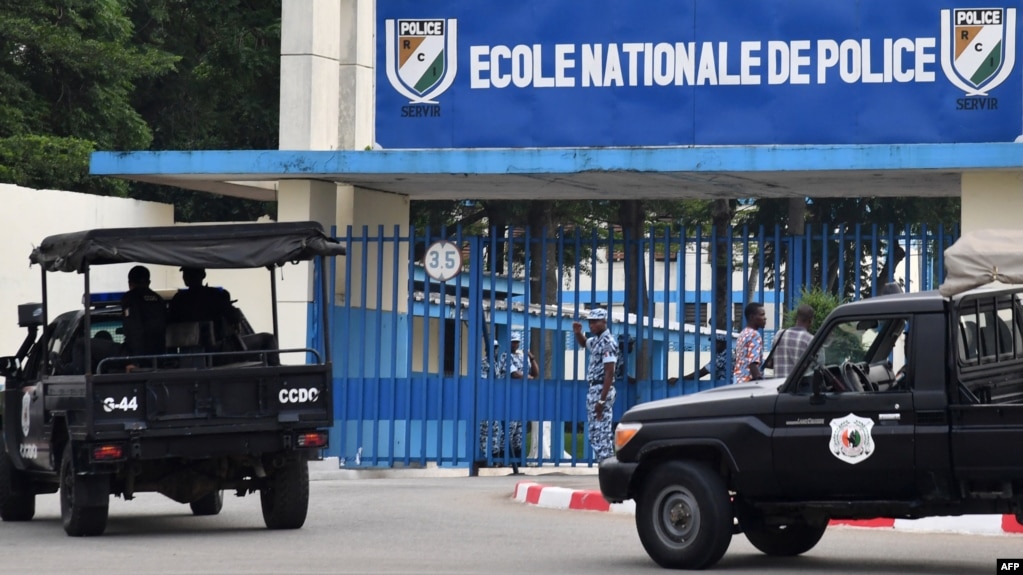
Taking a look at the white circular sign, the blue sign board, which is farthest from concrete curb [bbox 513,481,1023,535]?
the blue sign board

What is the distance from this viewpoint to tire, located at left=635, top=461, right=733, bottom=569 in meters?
9.69

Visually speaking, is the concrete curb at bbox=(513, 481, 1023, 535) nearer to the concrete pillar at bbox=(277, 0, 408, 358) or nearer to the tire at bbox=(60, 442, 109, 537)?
the tire at bbox=(60, 442, 109, 537)

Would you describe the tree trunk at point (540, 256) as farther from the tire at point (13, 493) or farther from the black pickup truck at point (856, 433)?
the black pickup truck at point (856, 433)

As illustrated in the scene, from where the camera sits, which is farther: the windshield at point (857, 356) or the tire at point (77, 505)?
the tire at point (77, 505)

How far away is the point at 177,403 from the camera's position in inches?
459

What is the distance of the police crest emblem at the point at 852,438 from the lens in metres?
9.35

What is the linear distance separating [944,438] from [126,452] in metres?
5.45

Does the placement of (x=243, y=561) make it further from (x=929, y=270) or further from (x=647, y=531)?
(x=929, y=270)

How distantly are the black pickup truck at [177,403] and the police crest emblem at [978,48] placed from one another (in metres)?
7.15

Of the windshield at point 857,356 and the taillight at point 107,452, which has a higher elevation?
the windshield at point 857,356

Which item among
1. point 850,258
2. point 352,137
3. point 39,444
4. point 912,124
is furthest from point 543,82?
point 850,258

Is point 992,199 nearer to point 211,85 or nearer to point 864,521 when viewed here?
point 864,521

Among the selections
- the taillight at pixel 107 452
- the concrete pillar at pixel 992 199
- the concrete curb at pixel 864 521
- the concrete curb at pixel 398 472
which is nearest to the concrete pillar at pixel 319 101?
the concrete curb at pixel 398 472

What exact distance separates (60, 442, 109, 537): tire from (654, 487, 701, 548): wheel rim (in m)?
4.09
